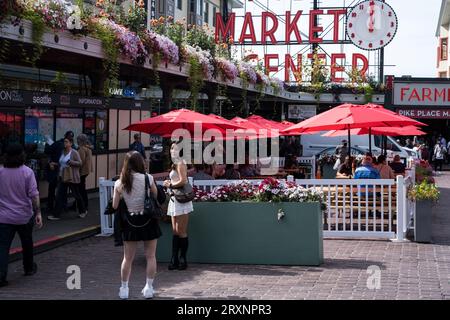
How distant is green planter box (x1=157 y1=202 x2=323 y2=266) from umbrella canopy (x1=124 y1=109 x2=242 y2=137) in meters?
4.17

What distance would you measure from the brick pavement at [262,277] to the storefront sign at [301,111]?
29.1 meters

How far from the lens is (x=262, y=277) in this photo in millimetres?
9070

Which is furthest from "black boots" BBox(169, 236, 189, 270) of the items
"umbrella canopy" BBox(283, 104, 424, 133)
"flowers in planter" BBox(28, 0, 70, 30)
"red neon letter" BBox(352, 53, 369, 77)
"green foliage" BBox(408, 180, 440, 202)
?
"red neon letter" BBox(352, 53, 369, 77)

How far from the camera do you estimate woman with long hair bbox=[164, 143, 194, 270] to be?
30.9 feet

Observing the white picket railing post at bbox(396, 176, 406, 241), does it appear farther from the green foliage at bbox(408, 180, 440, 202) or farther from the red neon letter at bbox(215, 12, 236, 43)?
the red neon letter at bbox(215, 12, 236, 43)

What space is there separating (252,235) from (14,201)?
326cm

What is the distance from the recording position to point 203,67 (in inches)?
819

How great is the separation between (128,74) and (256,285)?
12.7 m

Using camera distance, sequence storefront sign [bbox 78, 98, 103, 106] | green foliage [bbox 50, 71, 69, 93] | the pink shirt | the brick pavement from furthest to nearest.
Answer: green foliage [bbox 50, 71, 69, 93] < storefront sign [bbox 78, 98, 103, 106] < the pink shirt < the brick pavement

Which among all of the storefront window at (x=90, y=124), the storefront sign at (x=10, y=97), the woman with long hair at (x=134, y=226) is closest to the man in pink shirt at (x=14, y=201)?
the woman with long hair at (x=134, y=226)

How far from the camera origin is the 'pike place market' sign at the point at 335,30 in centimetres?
3747

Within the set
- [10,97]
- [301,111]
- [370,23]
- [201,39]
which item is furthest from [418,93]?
[10,97]

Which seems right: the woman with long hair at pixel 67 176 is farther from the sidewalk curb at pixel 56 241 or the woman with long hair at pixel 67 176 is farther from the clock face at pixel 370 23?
the clock face at pixel 370 23

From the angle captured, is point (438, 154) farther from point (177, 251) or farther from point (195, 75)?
point (177, 251)
